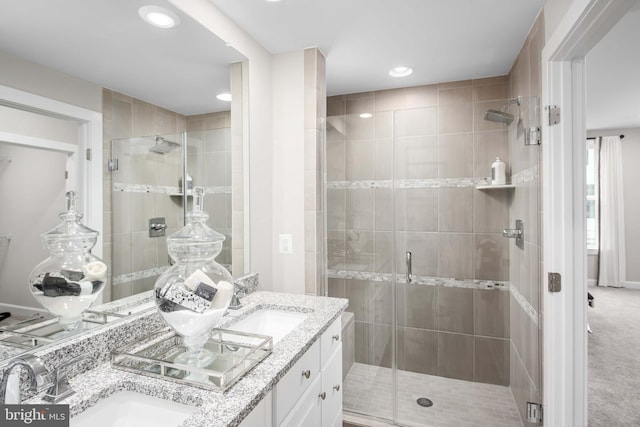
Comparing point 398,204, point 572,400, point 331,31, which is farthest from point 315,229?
point 572,400

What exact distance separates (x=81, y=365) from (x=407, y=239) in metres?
2.01

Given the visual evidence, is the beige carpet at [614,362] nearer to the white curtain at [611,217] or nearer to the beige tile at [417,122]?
the white curtain at [611,217]

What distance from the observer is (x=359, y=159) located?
2492 millimetres

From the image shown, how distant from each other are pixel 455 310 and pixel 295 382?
1.73 metres

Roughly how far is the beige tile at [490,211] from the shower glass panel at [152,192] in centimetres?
181

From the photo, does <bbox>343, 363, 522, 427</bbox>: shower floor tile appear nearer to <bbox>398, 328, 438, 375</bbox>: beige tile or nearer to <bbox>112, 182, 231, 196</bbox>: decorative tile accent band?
<bbox>398, 328, 438, 375</bbox>: beige tile

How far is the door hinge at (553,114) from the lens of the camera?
60.3 inches

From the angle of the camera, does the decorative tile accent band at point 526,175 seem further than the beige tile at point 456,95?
No

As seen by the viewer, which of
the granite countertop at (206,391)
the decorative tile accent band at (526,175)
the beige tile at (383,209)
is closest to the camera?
the granite countertop at (206,391)

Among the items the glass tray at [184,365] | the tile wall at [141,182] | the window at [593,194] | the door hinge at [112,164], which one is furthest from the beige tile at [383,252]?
the window at [593,194]

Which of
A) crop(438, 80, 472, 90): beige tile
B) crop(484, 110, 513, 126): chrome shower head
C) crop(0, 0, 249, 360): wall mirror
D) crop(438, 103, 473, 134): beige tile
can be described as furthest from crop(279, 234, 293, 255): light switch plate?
crop(438, 80, 472, 90): beige tile

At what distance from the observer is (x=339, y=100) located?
2924 millimetres

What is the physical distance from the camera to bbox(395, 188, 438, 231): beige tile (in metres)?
2.41

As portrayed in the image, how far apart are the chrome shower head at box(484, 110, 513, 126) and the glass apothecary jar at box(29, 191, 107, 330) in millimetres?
2411
